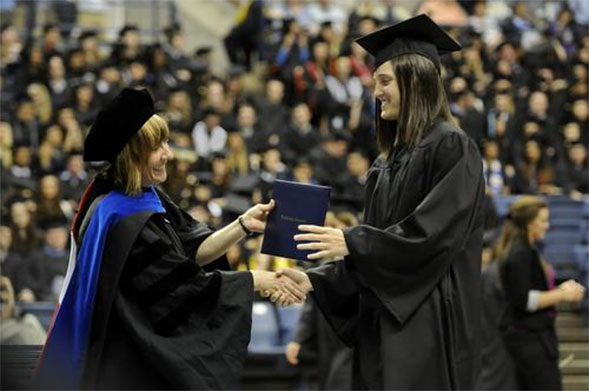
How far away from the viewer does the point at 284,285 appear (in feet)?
16.7

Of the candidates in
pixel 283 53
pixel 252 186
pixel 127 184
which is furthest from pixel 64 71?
pixel 127 184

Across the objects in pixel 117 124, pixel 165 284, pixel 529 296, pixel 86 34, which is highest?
pixel 86 34

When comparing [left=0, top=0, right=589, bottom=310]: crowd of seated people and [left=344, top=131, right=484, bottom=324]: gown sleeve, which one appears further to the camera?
[left=0, top=0, right=589, bottom=310]: crowd of seated people

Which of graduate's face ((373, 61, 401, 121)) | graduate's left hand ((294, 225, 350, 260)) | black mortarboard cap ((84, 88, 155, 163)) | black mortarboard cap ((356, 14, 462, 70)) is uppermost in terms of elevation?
black mortarboard cap ((356, 14, 462, 70))

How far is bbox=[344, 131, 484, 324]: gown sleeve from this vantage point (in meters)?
4.65

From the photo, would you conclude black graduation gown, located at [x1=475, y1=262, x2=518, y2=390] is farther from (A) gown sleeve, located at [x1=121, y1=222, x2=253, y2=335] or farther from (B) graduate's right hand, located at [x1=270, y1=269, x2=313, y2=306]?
(A) gown sleeve, located at [x1=121, y1=222, x2=253, y2=335]

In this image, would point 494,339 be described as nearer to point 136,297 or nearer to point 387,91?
point 387,91

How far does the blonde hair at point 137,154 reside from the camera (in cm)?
475

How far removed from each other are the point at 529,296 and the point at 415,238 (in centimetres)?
344

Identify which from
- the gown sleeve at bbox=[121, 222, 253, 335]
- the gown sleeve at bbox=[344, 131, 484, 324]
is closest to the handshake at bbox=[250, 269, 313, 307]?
the gown sleeve at bbox=[121, 222, 253, 335]

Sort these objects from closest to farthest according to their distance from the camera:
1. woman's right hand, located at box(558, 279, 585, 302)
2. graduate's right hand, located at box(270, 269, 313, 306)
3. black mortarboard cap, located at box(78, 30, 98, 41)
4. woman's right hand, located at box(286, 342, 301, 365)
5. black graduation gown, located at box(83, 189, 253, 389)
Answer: black graduation gown, located at box(83, 189, 253, 389) < graduate's right hand, located at box(270, 269, 313, 306) < woman's right hand, located at box(558, 279, 585, 302) < woman's right hand, located at box(286, 342, 301, 365) < black mortarboard cap, located at box(78, 30, 98, 41)

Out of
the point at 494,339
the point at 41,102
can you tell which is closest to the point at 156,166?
the point at 494,339

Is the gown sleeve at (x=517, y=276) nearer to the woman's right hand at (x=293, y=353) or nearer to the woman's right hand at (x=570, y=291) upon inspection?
the woman's right hand at (x=570, y=291)

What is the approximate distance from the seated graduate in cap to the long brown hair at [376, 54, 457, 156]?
0.94 m
